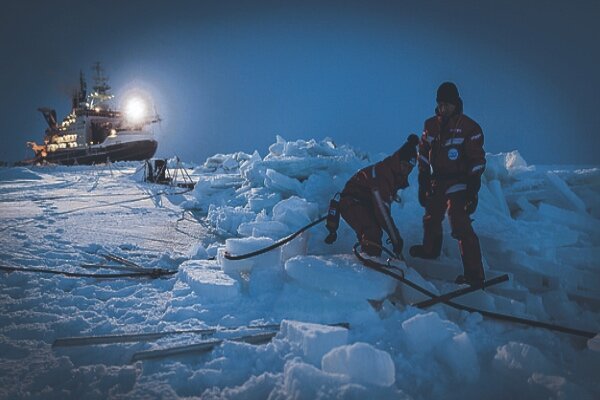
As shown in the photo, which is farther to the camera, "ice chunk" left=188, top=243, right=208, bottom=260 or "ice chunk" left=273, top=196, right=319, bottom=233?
"ice chunk" left=273, top=196, right=319, bottom=233

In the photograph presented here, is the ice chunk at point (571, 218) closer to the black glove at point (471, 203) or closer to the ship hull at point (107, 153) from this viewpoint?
the black glove at point (471, 203)

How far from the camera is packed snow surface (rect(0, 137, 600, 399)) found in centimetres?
198

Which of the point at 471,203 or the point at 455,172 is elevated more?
the point at 455,172

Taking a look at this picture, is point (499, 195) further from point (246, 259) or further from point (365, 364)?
point (365, 364)

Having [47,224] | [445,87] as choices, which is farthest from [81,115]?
[445,87]

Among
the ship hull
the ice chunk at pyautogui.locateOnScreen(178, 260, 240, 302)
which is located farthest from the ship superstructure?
the ice chunk at pyautogui.locateOnScreen(178, 260, 240, 302)

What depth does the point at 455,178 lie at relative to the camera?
144 inches

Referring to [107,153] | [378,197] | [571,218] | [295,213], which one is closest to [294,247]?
[378,197]

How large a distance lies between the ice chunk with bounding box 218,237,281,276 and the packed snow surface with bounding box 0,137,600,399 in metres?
0.02

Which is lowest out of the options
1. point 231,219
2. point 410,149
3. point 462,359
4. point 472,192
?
point 231,219

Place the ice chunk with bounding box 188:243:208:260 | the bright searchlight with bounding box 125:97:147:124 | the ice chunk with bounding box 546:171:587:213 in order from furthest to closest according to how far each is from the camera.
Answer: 1. the bright searchlight with bounding box 125:97:147:124
2. the ice chunk with bounding box 546:171:587:213
3. the ice chunk with bounding box 188:243:208:260

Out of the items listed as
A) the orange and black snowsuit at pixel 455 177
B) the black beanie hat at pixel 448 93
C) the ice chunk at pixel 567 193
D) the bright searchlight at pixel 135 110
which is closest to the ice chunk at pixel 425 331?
the orange and black snowsuit at pixel 455 177

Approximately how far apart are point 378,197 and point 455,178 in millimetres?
849

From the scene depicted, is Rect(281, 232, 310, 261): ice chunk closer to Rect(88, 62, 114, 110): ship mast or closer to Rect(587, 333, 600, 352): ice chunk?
Rect(587, 333, 600, 352): ice chunk
